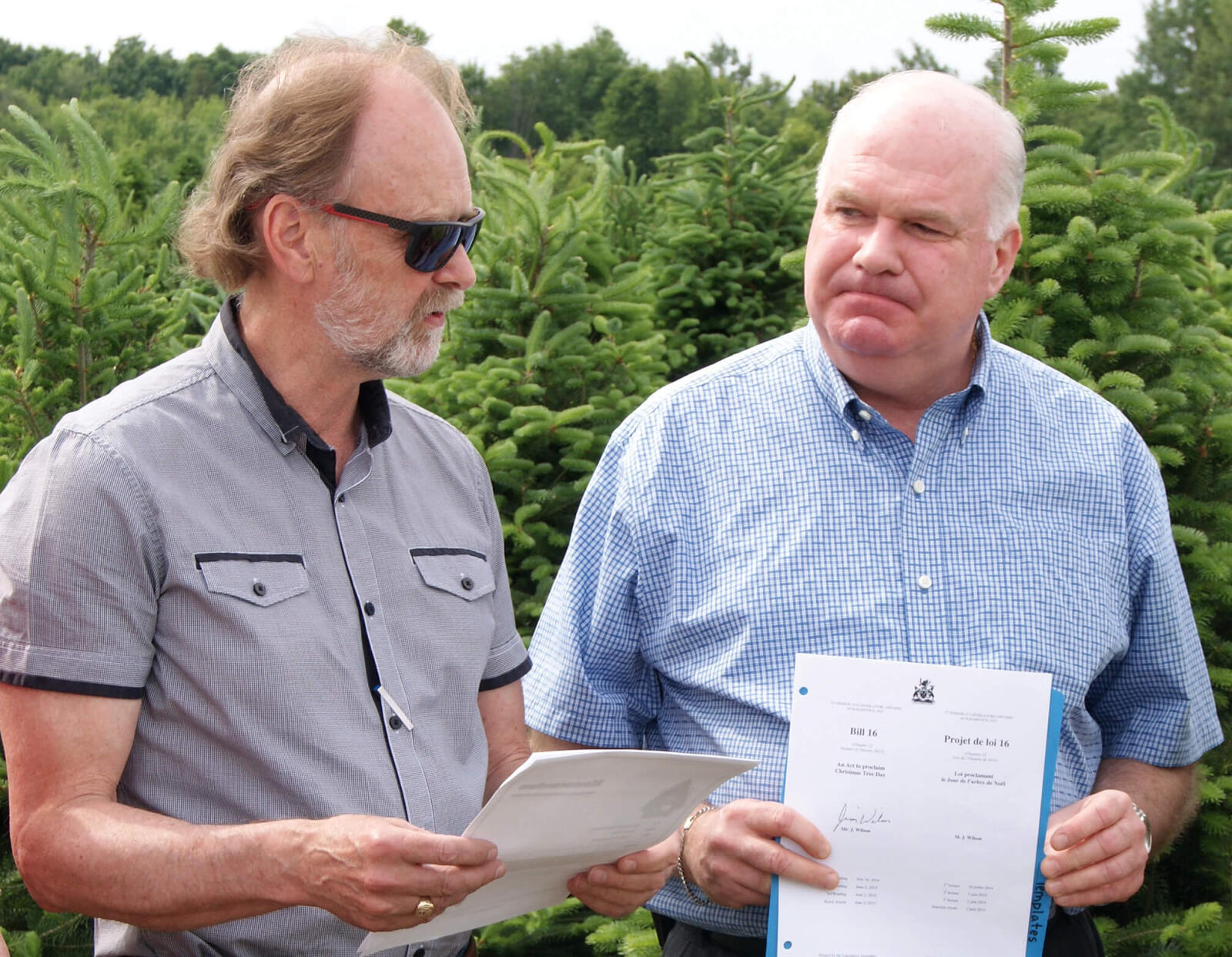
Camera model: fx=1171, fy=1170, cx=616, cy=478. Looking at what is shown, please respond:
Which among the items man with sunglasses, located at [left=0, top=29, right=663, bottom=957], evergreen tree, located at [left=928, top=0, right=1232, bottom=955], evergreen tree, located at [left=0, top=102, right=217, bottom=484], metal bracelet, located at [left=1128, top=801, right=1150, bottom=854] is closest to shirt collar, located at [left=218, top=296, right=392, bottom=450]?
man with sunglasses, located at [left=0, top=29, right=663, bottom=957]

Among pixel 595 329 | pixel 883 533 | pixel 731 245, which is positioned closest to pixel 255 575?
pixel 883 533

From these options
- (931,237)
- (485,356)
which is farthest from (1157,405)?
(485,356)

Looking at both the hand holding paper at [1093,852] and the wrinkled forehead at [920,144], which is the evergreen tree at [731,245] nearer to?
the wrinkled forehead at [920,144]

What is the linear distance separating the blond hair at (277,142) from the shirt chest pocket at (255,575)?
0.57 metres

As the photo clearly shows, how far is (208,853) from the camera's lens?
173 cm

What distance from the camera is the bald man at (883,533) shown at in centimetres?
240

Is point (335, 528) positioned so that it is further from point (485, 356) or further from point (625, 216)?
point (625, 216)

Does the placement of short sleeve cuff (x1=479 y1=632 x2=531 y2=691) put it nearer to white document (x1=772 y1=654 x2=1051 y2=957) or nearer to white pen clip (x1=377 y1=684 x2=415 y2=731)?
white pen clip (x1=377 y1=684 x2=415 y2=731)

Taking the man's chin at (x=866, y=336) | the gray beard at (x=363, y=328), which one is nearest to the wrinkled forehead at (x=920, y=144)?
the man's chin at (x=866, y=336)

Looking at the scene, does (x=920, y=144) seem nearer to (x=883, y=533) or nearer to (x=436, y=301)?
(x=883, y=533)

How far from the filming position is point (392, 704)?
203 centimetres

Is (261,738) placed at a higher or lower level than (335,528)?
lower

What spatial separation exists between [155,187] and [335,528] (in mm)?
14232

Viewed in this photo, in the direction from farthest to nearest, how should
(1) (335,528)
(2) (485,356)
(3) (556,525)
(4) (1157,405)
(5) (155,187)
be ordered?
(5) (155,187)
(2) (485,356)
(3) (556,525)
(4) (1157,405)
(1) (335,528)
